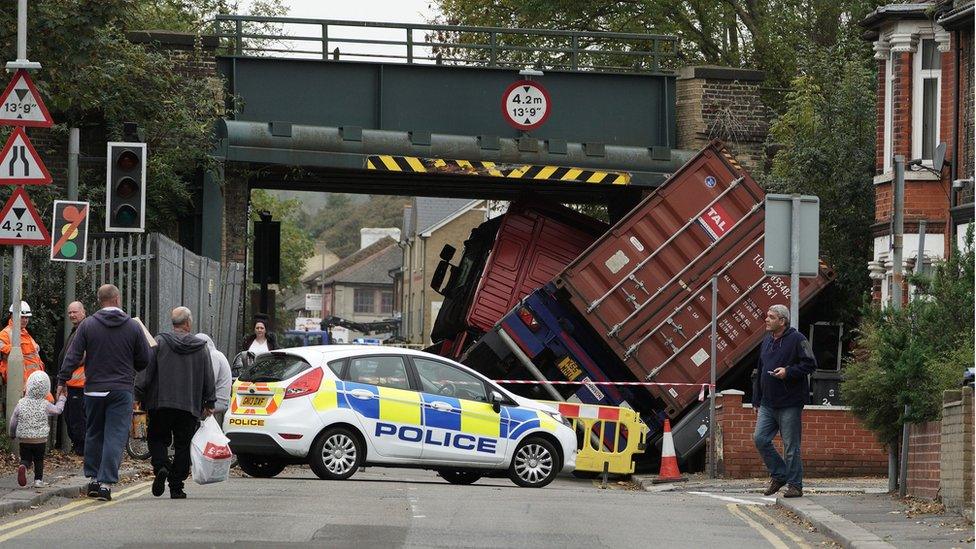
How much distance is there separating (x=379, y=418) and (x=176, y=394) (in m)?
3.59

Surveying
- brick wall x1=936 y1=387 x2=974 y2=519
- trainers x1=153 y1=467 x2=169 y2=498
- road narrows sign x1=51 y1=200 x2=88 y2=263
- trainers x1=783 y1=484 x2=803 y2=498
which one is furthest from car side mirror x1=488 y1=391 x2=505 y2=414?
brick wall x1=936 y1=387 x2=974 y2=519

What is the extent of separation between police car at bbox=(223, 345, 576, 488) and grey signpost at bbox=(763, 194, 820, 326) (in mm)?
3157

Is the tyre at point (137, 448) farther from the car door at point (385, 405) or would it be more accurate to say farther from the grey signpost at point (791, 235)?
the grey signpost at point (791, 235)

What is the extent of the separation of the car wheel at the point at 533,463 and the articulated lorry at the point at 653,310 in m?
4.47

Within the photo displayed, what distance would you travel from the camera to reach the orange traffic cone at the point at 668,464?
20844 millimetres

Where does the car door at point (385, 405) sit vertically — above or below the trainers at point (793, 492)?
above

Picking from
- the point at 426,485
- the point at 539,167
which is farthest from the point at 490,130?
the point at 426,485

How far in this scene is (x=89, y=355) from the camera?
46.0 ft

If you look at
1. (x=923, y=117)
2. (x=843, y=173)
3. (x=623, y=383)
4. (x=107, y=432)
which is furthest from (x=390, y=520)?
(x=843, y=173)

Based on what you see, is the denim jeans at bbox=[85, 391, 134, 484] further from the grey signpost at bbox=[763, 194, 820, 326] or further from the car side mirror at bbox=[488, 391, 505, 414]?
the grey signpost at bbox=[763, 194, 820, 326]

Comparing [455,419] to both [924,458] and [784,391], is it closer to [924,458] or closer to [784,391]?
[784,391]

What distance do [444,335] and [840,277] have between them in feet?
23.6

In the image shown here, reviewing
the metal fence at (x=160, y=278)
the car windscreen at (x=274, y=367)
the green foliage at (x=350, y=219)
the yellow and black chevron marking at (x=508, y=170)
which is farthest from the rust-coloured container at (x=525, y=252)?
the green foliage at (x=350, y=219)

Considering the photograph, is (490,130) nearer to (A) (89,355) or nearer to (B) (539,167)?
(B) (539,167)
